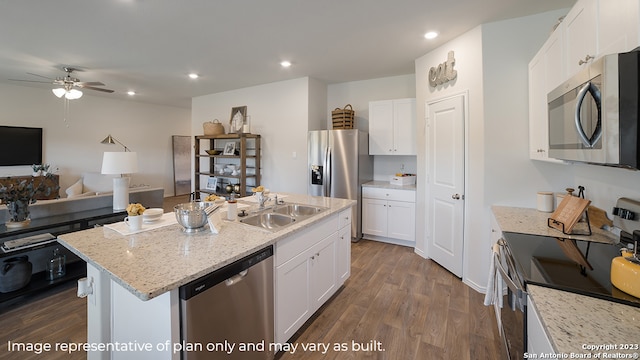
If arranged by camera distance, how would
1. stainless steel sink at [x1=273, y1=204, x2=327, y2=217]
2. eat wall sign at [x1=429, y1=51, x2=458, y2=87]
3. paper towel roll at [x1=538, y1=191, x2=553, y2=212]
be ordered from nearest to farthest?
1. paper towel roll at [x1=538, y1=191, x2=553, y2=212]
2. stainless steel sink at [x1=273, y1=204, x2=327, y2=217]
3. eat wall sign at [x1=429, y1=51, x2=458, y2=87]

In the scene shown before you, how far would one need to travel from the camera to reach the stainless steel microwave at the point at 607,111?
91 centimetres

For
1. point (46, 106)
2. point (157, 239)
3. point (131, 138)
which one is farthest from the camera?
point (131, 138)

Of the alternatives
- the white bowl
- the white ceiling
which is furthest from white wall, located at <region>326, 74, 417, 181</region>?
the white bowl

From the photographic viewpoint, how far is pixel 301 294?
6.37ft

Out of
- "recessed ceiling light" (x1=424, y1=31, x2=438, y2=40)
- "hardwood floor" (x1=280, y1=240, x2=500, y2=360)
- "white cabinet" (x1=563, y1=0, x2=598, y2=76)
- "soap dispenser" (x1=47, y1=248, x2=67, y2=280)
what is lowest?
"hardwood floor" (x1=280, y1=240, x2=500, y2=360)

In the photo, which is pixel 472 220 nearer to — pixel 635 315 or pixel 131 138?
pixel 635 315

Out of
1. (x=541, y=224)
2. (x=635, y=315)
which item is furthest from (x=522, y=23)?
(x=635, y=315)

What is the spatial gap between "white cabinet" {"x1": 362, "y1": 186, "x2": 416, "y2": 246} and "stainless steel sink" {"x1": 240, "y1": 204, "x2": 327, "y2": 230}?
1802 millimetres

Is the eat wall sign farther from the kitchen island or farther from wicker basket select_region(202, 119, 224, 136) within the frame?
wicker basket select_region(202, 119, 224, 136)

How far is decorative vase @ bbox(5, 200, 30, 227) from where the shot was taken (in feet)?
7.77

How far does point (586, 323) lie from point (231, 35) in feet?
11.0

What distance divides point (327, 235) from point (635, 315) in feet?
5.52

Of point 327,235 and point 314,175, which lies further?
point 314,175

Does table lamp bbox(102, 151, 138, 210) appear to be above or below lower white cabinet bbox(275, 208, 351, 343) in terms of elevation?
above
